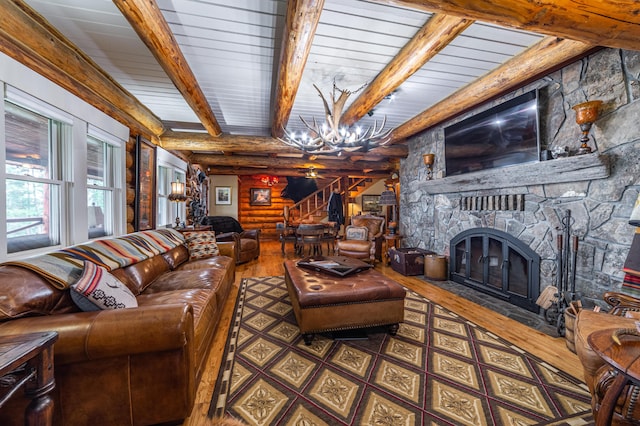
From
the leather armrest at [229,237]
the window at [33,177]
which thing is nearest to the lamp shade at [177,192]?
the leather armrest at [229,237]

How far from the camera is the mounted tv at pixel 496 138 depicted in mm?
2885

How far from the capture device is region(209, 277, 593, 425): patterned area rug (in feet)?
4.81

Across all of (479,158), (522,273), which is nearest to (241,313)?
(522,273)

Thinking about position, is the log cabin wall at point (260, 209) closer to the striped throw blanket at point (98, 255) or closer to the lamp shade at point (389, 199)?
the lamp shade at point (389, 199)

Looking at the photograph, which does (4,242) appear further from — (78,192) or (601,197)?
(601,197)

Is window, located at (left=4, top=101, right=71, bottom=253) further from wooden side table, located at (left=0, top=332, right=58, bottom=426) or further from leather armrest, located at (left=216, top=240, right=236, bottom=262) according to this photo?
leather armrest, located at (left=216, top=240, right=236, bottom=262)

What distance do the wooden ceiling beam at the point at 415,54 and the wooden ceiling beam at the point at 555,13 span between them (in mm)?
512

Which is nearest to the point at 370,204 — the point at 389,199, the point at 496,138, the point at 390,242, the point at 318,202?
the point at 318,202

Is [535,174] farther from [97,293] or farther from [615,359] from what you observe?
[97,293]

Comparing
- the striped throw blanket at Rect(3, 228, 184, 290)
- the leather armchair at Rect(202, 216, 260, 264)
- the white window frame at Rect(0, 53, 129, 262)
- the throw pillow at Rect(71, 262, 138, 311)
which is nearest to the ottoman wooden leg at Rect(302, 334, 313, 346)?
the throw pillow at Rect(71, 262, 138, 311)

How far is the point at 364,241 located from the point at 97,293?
168 inches

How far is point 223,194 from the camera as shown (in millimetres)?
8633

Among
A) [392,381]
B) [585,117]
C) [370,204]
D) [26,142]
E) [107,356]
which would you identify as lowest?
[392,381]

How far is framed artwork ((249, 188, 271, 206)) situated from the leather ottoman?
280 inches
